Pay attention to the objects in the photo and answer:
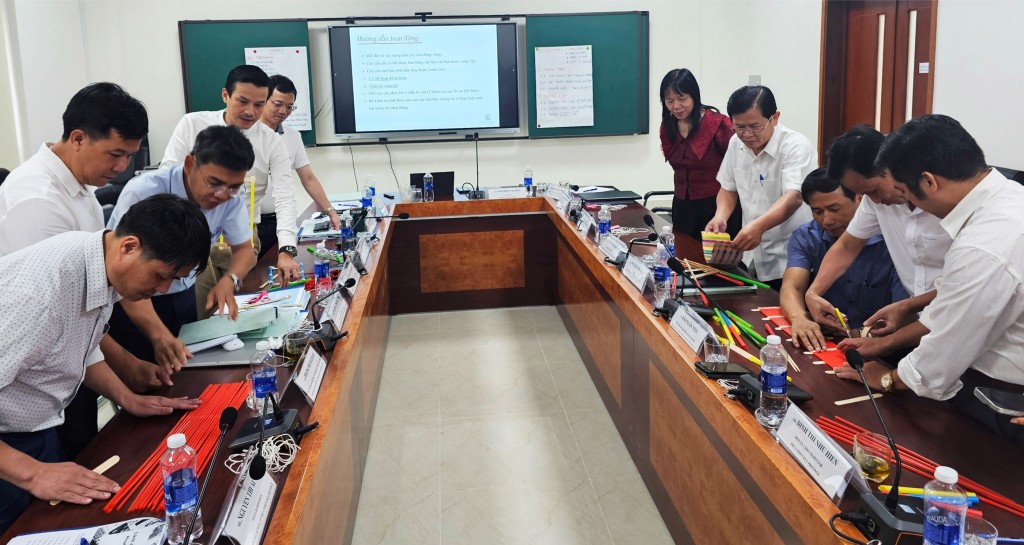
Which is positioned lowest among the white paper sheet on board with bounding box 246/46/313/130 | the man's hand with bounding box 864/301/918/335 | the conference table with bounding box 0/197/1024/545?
the conference table with bounding box 0/197/1024/545

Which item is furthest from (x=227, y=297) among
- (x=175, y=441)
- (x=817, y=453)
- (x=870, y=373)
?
(x=870, y=373)

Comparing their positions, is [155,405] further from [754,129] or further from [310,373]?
[754,129]

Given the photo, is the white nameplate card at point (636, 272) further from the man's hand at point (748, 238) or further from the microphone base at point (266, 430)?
the microphone base at point (266, 430)

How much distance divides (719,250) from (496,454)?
1.19 metres

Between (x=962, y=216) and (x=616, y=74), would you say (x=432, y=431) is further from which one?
(x=616, y=74)

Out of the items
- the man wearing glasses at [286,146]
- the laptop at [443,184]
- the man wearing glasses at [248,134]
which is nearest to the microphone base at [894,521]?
the man wearing glasses at [248,134]

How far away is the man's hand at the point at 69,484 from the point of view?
4.53ft

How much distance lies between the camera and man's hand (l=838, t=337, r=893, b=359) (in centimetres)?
188

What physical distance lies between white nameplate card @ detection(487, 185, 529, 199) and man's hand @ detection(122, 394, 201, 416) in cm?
309

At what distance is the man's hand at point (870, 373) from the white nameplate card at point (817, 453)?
0.38 meters

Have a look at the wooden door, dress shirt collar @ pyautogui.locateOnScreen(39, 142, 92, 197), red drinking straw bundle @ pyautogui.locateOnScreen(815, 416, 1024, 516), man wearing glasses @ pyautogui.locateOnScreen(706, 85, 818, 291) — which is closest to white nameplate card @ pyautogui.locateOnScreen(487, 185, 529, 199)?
man wearing glasses @ pyautogui.locateOnScreen(706, 85, 818, 291)

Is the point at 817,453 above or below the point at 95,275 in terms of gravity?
below

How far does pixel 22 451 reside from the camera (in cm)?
156

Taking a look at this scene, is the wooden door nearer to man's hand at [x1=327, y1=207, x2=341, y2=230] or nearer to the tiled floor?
the tiled floor
